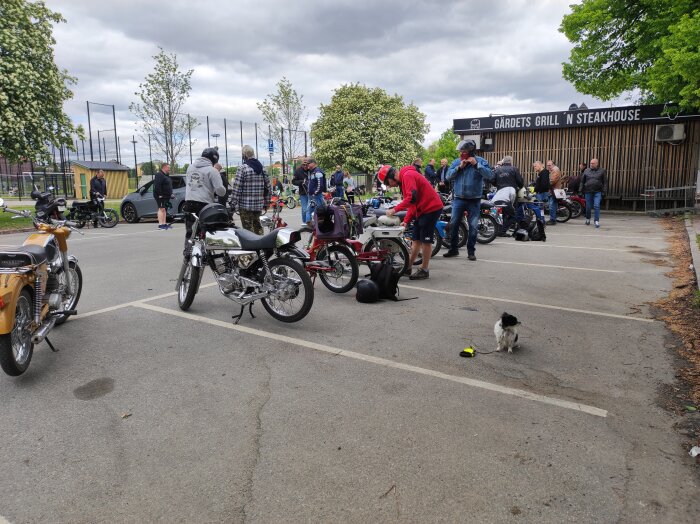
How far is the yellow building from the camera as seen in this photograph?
113ft

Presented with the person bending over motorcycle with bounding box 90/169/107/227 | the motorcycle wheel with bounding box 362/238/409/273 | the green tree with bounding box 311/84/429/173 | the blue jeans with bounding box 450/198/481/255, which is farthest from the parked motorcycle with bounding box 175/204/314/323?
the green tree with bounding box 311/84/429/173

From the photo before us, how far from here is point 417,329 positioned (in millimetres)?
5402

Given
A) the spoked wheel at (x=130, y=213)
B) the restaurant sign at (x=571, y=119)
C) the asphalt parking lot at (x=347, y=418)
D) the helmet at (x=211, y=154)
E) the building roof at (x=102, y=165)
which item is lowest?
the asphalt parking lot at (x=347, y=418)

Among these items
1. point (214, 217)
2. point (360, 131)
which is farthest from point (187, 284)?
point (360, 131)

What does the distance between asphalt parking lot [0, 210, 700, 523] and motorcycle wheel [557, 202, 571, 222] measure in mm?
10631

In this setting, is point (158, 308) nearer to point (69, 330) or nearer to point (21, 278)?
point (69, 330)

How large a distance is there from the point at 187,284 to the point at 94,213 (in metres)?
12.8

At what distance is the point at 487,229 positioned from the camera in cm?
1188

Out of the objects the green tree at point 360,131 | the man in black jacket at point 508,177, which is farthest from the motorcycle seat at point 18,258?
the green tree at point 360,131

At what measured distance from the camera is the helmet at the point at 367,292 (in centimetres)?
643

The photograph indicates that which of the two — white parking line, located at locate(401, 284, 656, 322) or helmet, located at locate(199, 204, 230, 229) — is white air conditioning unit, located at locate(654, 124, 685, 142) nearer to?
white parking line, located at locate(401, 284, 656, 322)

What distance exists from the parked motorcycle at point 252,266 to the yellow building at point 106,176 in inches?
1264

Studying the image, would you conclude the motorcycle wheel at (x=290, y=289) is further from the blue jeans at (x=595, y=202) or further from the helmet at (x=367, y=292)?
the blue jeans at (x=595, y=202)

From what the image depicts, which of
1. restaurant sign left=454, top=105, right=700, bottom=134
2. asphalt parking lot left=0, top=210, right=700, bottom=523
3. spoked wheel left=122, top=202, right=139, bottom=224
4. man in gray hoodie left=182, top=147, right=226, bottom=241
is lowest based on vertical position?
asphalt parking lot left=0, top=210, right=700, bottom=523
